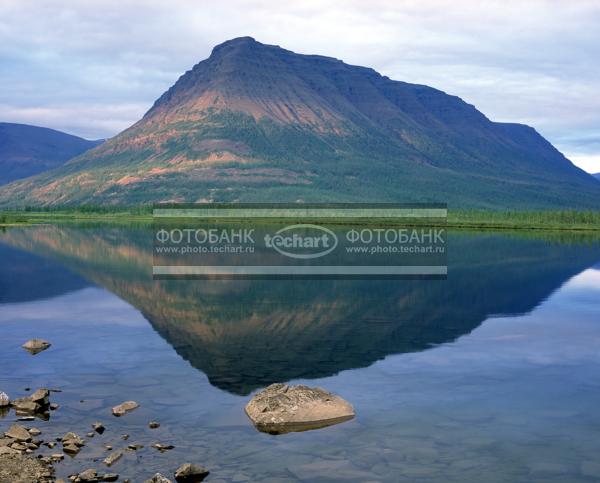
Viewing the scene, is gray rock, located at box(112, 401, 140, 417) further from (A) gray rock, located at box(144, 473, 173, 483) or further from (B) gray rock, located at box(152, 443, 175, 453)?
(A) gray rock, located at box(144, 473, 173, 483)

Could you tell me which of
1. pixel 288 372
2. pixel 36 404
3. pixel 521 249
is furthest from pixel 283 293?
pixel 521 249

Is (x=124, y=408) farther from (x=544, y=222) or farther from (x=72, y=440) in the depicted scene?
(x=544, y=222)

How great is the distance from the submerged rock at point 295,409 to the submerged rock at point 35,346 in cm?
1499

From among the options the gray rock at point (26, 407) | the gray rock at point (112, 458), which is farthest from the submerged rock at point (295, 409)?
the gray rock at point (26, 407)

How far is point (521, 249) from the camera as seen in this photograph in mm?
104562

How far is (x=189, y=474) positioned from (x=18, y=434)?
622 centimetres

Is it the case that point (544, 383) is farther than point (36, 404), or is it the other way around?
point (544, 383)

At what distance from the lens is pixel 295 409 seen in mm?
23828

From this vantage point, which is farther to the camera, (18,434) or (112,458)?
(18,434)

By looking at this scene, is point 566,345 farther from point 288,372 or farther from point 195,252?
point 195,252

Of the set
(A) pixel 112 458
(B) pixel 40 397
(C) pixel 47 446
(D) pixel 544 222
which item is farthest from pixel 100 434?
(D) pixel 544 222

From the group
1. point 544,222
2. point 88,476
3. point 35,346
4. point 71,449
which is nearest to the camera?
point 88,476

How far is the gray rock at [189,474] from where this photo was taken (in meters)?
18.4

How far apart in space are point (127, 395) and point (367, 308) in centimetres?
2594
